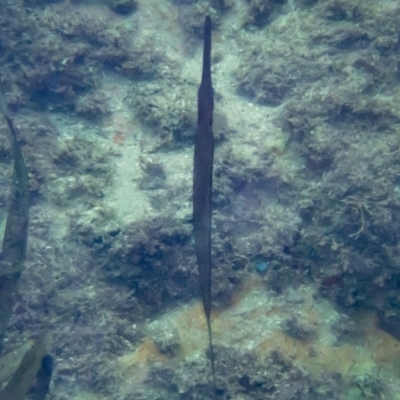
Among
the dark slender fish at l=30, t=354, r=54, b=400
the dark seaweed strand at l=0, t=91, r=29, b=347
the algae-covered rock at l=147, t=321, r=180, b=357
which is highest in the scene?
the dark seaweed strand at l=0, t=91, r=29, b=347

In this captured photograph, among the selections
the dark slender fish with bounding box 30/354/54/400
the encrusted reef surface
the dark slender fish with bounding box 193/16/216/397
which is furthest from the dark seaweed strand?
the dark slender fish with bounding box 193/16/216/397

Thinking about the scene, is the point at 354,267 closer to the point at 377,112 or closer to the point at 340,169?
the point at 340,169

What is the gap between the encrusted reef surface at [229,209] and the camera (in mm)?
4301

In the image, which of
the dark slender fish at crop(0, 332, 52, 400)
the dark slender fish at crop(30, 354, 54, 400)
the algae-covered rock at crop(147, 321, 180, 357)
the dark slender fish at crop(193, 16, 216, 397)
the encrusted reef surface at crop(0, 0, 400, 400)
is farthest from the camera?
the algae-covered rock at crop(147, 321, 180, 357)

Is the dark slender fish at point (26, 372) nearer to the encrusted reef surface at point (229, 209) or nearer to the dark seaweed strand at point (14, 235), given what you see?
the encrusted reef surface at point (229, 209)

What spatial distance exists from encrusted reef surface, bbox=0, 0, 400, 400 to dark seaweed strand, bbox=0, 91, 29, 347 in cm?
22

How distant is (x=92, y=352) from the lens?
4.44m

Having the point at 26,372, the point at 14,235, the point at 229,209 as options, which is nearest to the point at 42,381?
the point at 26,372

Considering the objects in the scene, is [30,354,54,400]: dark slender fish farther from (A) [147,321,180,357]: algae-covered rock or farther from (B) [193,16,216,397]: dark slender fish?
(B) [193,16,216,397]: dark slender fish

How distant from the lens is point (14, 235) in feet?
15.5

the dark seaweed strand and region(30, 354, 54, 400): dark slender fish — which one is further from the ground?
the dark seaweed strand

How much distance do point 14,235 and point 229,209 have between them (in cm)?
270

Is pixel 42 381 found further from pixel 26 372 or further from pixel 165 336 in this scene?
pixel 165 336

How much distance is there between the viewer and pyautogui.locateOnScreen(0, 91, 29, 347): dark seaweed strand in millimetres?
4428
